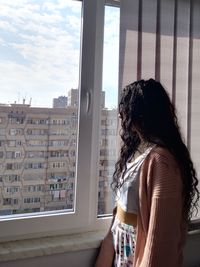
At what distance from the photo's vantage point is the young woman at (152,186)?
1.22 metres

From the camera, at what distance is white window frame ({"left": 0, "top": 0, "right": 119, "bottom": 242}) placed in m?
1.73

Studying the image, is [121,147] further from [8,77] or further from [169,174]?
[8,77]

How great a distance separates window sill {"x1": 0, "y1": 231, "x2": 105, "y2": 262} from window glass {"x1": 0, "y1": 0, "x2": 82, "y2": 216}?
15 centimetres

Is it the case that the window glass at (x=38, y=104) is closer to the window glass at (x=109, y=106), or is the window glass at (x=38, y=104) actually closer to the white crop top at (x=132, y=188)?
the window glass at (x=109, y=106)

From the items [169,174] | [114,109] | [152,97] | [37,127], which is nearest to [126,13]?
[114,109]

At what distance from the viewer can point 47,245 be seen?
1.57 metres

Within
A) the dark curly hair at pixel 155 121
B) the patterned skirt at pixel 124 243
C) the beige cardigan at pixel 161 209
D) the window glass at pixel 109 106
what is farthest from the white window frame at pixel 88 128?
the beige cardigan at pixel 161 209

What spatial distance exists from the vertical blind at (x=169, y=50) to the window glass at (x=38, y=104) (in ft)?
0.85

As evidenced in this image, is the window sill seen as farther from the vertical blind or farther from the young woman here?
the vertical blind

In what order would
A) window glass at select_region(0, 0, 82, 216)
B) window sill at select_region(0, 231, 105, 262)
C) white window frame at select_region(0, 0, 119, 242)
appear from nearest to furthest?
1. window sill at select_region(0, 231, 105, 262)
2. window glass at select_region(0, 0, 82, 216)
3. white window frame at select_region(0, 0, 119, 242)

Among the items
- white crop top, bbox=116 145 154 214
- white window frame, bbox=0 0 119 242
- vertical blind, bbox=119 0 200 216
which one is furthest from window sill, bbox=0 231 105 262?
vertical blind, bbox=119 0 200 216

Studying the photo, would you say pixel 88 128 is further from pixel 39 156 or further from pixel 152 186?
pixel 152 186

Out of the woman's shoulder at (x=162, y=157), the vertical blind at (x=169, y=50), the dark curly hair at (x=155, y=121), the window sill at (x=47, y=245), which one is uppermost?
the vertical blind at (x=169, y=50)

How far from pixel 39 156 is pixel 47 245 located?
41cm
